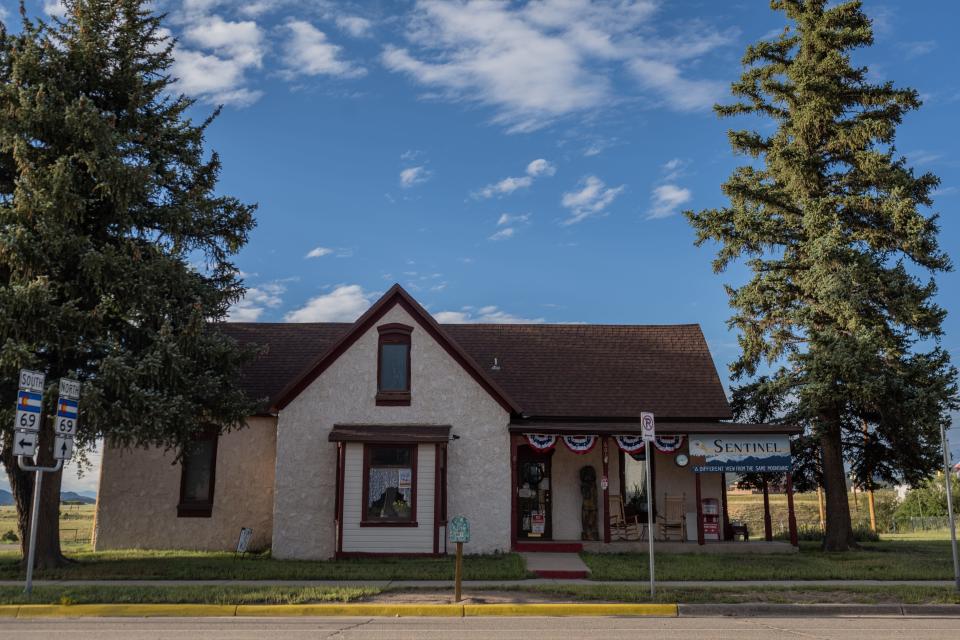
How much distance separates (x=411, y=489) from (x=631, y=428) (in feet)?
19.8

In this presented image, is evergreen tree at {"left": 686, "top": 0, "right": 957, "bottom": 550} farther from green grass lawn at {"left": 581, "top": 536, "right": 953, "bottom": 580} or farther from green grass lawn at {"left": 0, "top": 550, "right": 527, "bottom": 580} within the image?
green grass lawn at {"left": 0, "top": 550, "right": 527, "bottom": 580}

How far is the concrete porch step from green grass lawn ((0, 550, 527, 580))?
319 millimetres

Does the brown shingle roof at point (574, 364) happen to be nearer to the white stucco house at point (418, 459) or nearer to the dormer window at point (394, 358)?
the white stucco house at point (418, 459)

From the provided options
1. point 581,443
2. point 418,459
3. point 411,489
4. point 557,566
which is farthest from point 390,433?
point 557,566

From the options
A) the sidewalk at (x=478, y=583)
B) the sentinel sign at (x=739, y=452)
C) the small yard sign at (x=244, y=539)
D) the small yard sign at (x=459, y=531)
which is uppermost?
the sentinel sign at (x=739, y=452)

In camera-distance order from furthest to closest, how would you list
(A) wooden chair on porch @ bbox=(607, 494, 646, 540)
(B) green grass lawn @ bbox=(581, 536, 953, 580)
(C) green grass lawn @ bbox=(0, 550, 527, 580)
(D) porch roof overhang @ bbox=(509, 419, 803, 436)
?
(A) wooden chair on porch @ bbox=(607, 494, 646, 540) → (D) porch roof overhang @ bbox=(509, 419, 803, 436) → (B) green grass lawn @ bbox=(581, 536, 953, 580) → (C) green grass lawn @ bbox=(0, 550, 527, 580)

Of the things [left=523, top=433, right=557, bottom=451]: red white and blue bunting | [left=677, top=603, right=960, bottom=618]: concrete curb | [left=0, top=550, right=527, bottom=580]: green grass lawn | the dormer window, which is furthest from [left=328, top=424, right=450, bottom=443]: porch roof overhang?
[left=677, top=603, right=960, bottom=618]: concrete curb

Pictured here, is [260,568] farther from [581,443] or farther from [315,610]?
[581,443]

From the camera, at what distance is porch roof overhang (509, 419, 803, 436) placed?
65.8 ft

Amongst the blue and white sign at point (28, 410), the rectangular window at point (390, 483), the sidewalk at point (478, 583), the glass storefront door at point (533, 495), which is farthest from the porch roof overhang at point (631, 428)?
the blue and white sign at point (28, 410)

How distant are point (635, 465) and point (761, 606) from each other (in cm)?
1072

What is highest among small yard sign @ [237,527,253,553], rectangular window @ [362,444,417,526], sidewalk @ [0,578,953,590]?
rectangular window @ [362,444,417,526]

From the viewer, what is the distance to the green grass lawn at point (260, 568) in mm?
14953

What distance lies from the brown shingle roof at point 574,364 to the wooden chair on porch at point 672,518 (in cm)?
237
